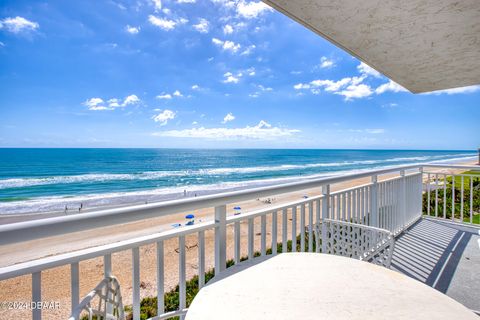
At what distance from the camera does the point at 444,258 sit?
2.63 meters

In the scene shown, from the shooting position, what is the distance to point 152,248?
15.4 ft

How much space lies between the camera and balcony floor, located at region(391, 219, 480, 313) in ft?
6.93

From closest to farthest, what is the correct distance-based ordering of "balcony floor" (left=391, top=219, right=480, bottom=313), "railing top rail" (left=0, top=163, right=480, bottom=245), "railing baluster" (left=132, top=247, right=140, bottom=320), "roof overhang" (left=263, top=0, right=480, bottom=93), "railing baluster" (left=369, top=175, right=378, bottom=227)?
1. "railing top rail" (left=0, top=163, right=480, bottom=245)
2. "railing baluster" (left=132, top=247, right=140, bottom=320)
3. "roof overhang" (left=263, top=0, right=480, bottom=93)
4. "balcony floor" (left=391, top=219, right=480, bottom=313)
5. "railing baluster" (left=369, top=175, right=378, bottom=227)

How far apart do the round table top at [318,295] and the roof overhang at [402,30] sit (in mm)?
1529

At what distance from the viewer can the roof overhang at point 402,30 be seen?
1.50 m

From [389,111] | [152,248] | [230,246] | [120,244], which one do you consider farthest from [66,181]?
[389,111]

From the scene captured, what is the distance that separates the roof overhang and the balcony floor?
1.93 meters

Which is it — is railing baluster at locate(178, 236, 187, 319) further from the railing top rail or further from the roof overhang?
the roof overhang

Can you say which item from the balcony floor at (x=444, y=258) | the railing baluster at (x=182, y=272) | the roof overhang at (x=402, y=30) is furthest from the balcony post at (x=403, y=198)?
the railing baluster at (x=182, y=272)

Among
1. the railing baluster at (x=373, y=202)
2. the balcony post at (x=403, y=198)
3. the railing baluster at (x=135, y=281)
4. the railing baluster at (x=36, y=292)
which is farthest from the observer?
the balcony post at (x=403, y=198)

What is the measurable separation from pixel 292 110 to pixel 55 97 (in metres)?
29.7

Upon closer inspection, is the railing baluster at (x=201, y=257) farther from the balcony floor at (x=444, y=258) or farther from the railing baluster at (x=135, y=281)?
the balcony floor at (x=444, y=258)

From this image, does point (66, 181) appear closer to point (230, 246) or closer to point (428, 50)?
point (230, 246)

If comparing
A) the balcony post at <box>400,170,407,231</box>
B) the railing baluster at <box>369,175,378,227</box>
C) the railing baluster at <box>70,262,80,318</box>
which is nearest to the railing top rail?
the railing baluster at <box>70,262,80,318</box>
